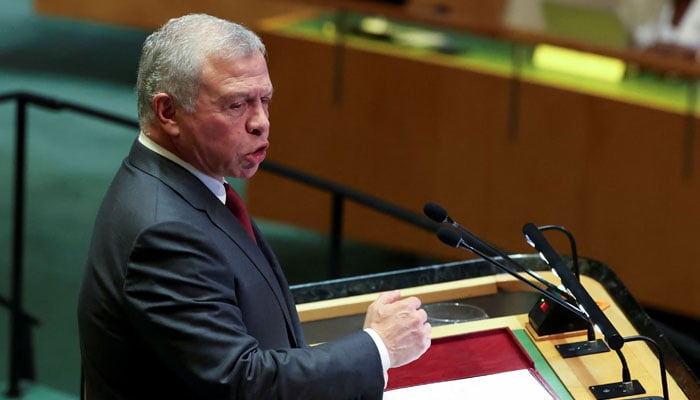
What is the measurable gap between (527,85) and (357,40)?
833 mm

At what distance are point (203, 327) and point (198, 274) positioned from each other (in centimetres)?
9

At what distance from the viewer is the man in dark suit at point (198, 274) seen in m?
1.89

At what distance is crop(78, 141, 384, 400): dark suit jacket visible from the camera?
6.17 ft

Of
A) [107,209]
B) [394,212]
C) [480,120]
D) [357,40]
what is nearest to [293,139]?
[357,40]

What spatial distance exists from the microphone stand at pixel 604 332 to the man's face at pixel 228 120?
2.02ft

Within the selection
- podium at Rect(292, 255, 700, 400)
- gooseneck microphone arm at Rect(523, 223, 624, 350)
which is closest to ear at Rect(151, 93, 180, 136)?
podium at Rect(292, 255, 700, 400)

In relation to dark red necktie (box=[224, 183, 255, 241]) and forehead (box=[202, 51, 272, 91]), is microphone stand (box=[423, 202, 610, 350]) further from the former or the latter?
forehead (box=[202, 51, 272, 91])

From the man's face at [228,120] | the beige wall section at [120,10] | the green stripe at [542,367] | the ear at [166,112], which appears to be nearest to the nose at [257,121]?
the man's face at [228,120]

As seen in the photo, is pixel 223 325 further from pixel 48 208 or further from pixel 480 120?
pixel 48 208

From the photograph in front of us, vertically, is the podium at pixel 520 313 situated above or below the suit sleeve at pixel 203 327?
below

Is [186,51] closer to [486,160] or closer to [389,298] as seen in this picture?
[389,298]

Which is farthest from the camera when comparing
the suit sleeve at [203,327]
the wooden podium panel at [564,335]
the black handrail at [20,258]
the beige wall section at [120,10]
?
the beige wall section at [120,10]

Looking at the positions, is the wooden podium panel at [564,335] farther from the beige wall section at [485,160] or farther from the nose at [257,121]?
the beige wall section at [485,160]

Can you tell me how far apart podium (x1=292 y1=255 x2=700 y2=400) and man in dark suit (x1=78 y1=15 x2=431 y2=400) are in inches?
14.8
